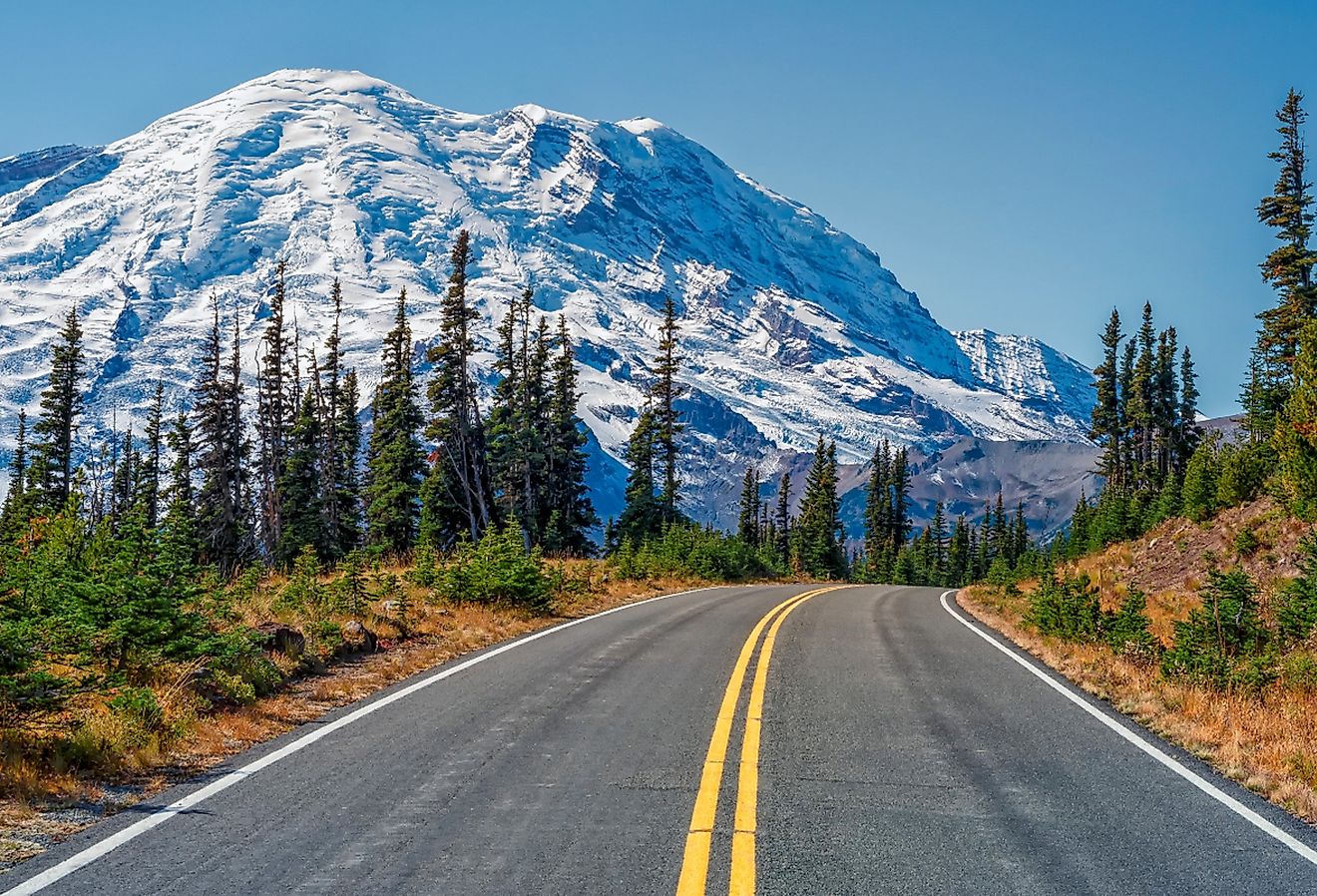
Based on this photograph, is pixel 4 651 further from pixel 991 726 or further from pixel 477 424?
pixel 477 424

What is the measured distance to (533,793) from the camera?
22.2 feet

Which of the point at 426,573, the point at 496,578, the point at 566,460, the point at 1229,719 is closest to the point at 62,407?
the point at 566,460

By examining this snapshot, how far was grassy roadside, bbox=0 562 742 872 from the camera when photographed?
6426 millimetres

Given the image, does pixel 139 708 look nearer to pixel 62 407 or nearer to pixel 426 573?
pixel 426 573

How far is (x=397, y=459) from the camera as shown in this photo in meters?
47.1

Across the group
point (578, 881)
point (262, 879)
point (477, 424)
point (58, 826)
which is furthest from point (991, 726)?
point (477, 424)

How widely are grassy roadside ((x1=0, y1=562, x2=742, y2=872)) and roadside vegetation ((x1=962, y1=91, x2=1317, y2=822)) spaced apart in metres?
8.26

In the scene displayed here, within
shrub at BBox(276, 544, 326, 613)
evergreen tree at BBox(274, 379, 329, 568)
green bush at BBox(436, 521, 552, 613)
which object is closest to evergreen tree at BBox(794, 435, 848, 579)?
evergreen tree at BBox(274, 379, 329, 568)

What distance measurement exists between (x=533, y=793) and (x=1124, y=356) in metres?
87.1

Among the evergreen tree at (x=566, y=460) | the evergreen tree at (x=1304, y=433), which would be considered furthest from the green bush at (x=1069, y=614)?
the evergreen tree at (x=566, y=460)

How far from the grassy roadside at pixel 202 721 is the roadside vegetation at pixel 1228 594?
8262 mm

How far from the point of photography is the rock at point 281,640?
11883 millimetres

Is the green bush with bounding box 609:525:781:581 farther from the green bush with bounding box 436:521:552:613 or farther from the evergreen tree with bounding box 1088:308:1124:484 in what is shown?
the evergreen tree with bounding box 1088:308:1124:484

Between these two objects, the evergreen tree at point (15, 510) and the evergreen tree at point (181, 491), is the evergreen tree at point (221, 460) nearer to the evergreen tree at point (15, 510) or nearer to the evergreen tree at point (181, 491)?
the evergreen tree at point (181, 491)
